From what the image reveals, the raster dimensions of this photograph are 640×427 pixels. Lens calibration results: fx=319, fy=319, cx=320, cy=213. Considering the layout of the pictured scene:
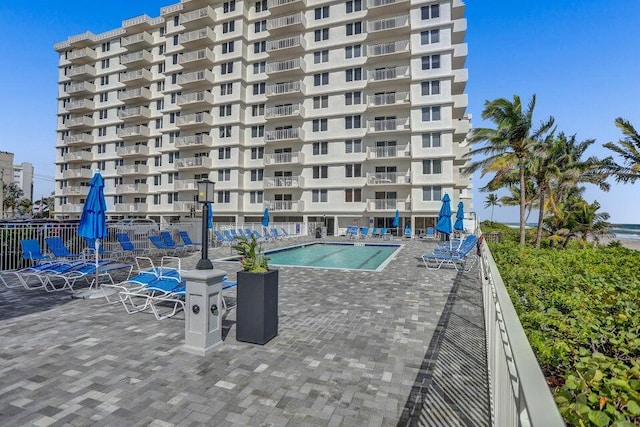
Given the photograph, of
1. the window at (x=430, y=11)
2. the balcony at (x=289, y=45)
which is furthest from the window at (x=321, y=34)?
the window at (x=430, y=11)

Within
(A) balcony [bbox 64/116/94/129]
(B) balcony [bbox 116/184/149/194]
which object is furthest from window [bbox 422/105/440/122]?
(A) balcony [bbox 64/116/94/129]

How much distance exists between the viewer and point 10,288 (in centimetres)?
805

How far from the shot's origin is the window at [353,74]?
3269 cm

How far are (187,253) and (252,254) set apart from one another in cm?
1255

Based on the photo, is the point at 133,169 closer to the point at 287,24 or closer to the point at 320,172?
the point at 320,172

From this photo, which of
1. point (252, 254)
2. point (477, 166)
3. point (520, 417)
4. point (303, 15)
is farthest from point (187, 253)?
point (303, 15)

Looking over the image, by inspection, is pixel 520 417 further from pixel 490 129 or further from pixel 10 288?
pixel 490 129

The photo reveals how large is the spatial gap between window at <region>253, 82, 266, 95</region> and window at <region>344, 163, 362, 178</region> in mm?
13492

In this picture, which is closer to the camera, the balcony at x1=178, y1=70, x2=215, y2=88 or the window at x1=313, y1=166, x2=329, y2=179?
the window at x1=313, y1=166, x2=329, y2=179

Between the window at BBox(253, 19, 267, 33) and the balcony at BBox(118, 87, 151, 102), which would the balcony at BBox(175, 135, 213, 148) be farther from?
the window at BBox(253, 19, 267, 33)

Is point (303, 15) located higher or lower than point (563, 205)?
higher

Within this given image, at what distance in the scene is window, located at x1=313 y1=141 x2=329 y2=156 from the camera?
33.8 meters

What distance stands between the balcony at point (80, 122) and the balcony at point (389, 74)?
3972cm

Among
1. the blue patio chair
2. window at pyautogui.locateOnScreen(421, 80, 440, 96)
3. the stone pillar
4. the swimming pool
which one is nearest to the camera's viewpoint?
the stone pillar
